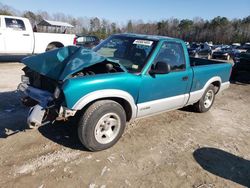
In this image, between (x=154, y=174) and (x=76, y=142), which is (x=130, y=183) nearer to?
(x=154, y=174)

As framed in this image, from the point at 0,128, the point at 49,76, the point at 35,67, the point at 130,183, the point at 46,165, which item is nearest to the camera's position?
the point at 130,183

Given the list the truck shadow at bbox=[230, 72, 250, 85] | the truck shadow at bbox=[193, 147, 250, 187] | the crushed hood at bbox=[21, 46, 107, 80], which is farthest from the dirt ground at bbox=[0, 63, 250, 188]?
the truck shadow at bbox=[230, 72, 250, 85]

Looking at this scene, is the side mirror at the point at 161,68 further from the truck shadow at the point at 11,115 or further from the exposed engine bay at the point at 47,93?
the truck shadow at the point at 11,115

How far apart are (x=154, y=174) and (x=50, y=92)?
78.9 inches

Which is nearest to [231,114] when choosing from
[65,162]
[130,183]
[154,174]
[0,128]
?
[154,174]

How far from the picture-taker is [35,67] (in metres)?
4.08

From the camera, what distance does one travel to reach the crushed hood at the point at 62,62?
3711mm

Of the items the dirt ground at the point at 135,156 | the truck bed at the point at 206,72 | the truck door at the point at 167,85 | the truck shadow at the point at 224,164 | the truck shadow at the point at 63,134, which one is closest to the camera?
the dirt ground at the point at 135,156

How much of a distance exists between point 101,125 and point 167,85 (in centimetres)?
150

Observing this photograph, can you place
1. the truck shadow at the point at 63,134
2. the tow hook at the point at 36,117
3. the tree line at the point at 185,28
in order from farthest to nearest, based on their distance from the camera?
A: the tree line at the point at 185,28
the truck shadow at the point at 63,134
the tow hook at the point at 36,117

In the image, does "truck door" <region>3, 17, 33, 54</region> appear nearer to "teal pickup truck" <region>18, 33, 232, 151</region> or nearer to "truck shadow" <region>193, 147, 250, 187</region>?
"teal pickup truck" <region>18, 33, 232, 151</region>

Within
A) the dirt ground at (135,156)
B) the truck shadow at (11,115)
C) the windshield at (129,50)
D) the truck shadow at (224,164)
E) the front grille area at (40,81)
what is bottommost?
the truck shadow at (224,164)

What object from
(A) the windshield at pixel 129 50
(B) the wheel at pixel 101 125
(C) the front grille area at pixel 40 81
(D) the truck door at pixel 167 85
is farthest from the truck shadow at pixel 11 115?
(D) the truck door at pixel 167 85

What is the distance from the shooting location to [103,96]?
3.65 m
